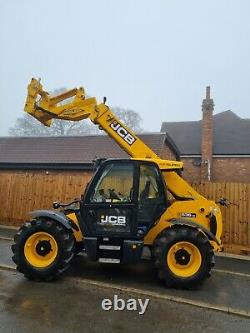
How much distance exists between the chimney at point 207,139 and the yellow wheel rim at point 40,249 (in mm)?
18155

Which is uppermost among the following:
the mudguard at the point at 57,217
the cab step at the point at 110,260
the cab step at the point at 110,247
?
the mudguard at the point at 57,217

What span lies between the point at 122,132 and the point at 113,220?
2.02 meters

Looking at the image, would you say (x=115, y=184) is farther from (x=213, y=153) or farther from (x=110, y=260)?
(x=213, y=153)

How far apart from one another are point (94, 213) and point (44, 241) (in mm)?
1031

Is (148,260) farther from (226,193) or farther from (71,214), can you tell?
(226,193)

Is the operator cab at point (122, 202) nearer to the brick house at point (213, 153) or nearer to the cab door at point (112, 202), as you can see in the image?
the cab door at point (112, 202)

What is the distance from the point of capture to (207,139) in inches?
904

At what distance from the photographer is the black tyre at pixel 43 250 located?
221 inches

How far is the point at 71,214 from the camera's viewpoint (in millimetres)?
6344

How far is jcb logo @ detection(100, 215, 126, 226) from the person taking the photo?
5.74 metres

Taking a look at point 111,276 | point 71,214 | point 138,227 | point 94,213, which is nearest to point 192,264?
point 138,227

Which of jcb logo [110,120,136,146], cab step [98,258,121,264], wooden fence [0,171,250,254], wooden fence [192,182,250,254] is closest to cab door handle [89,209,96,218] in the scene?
cab step [98,258,121,264]

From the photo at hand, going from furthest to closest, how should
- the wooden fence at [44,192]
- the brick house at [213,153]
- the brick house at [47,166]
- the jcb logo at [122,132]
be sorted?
the brick house at [213,153] → the brick house at [47,166] → the wooden fence at [44,192] → the jcb logo at [122,132]

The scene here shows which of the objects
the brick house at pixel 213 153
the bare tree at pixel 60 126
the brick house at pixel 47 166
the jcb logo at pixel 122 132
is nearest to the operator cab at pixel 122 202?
the jcb logo at pixel 122 132
